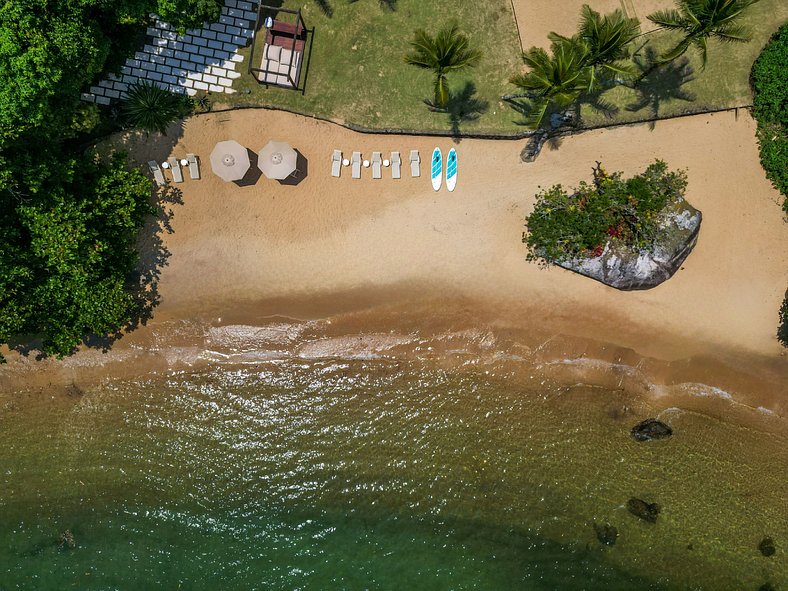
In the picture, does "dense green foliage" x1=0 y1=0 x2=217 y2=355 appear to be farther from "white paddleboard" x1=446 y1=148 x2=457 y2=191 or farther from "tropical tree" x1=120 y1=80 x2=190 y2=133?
"white paddleboard" x1=446 y1=148 x2=457 y2=191

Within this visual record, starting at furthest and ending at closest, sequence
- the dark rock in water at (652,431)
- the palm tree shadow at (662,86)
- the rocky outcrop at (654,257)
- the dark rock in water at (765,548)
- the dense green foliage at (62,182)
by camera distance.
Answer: the dark rock in water at (652,431) < the dark rock in water at (765,548) < the palm tree shadow at (662,86) < the rocky outcrop at (654,257) < the dense green foliage at (62,182)

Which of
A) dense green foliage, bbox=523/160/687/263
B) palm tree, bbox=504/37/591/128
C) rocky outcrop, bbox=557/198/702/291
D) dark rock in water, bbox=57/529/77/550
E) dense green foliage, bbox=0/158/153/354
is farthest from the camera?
dark rock in water, bbox=57/529/77/550

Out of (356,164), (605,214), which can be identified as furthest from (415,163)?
(605,214)

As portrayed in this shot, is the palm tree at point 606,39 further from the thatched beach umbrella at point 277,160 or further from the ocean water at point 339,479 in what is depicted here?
the ocean water at point 339,479

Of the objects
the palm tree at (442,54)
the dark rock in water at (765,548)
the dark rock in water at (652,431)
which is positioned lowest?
the dark rock in water at (765,548)

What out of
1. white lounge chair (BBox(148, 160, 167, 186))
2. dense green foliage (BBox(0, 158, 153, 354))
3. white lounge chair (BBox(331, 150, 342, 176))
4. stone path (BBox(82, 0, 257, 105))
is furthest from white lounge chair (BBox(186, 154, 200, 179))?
white lounge chair (BBox(331, 150, 342, 176))

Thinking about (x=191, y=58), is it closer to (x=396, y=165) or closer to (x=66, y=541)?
(x=396, y=165)

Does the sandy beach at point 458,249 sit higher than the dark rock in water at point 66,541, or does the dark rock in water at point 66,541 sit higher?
the sandy beach at point 458,249

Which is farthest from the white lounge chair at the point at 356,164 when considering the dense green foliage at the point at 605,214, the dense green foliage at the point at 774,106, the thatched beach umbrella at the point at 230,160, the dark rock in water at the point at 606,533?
the dark rock in water at the point at 606,533
